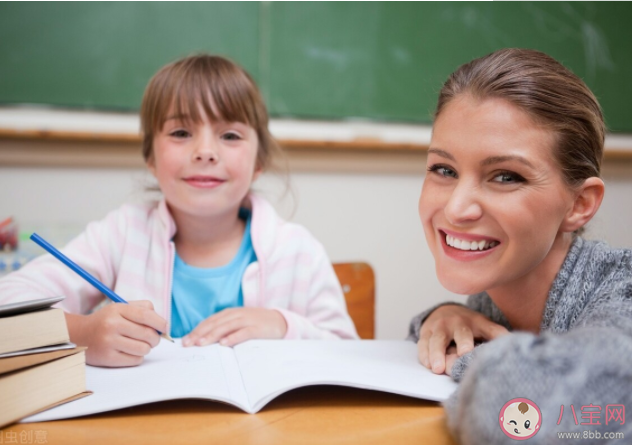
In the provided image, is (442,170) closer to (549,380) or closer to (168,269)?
(549,380)

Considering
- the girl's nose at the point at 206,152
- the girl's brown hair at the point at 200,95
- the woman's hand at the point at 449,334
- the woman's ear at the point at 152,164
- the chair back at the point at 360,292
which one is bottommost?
the chair back at the point at 360,292

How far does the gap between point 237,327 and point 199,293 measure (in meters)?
0.34

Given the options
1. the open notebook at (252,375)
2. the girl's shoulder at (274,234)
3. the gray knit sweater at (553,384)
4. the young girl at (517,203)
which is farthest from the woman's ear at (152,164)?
the gray knit sweater at (553,384)

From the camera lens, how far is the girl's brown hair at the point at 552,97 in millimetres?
698

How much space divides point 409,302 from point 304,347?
1371 millimetres

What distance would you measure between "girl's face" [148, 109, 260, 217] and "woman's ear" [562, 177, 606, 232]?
0.69 m

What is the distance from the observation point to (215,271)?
4.08ft

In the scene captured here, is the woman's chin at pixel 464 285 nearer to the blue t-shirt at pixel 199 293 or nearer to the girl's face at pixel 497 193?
the girl's face at pixel 497 193

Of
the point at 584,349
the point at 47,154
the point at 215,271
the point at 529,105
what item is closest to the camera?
the point at 584,349

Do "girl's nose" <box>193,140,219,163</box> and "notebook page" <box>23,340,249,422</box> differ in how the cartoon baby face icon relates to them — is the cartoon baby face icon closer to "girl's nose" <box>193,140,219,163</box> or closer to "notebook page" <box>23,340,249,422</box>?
"notebook page" <box>23,340,249,422</box>

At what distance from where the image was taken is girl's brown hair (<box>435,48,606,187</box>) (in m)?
0.70

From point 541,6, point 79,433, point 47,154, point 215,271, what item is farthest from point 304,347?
point 541,6

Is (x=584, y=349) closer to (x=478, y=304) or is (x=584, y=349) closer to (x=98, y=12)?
(x=478, y=304)

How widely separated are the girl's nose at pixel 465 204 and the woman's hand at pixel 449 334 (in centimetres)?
16
